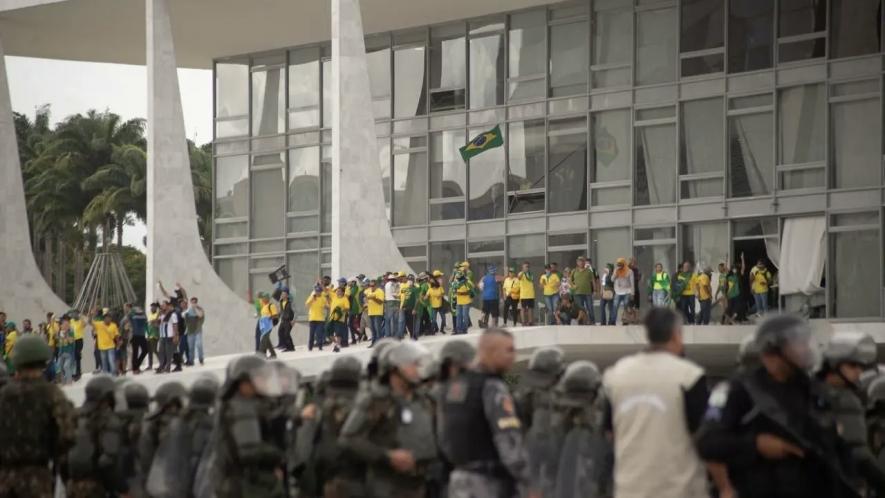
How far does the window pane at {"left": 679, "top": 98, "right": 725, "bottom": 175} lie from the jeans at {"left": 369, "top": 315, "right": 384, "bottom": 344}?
932 cm

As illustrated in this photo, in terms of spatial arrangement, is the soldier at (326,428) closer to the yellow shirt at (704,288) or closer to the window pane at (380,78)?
the yellow shirt at (704,288)

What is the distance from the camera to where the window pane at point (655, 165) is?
37719 millimetres

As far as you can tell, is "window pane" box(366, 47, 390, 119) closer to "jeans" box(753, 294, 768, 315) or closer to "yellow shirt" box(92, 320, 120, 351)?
"yellow shirt" box(92, 320, 120, 351)

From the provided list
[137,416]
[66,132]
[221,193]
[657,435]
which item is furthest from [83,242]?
[657,435]

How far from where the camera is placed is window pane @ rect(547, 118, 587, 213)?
39.2 m

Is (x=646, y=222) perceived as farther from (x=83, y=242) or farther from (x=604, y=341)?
(x=83, y=242)

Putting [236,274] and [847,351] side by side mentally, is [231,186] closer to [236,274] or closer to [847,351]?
[236,274]

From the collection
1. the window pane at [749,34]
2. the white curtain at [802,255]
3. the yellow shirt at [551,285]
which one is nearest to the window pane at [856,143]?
the white curtain at [802,255]

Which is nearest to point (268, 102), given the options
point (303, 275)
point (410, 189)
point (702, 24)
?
point (303, 275)

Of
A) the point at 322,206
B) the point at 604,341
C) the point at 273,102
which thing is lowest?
the point at 604,341

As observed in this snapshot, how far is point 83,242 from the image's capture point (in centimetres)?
6931

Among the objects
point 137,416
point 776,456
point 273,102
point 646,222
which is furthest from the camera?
point 273,102

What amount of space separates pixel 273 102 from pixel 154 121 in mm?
5828

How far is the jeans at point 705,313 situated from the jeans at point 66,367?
11.7m
